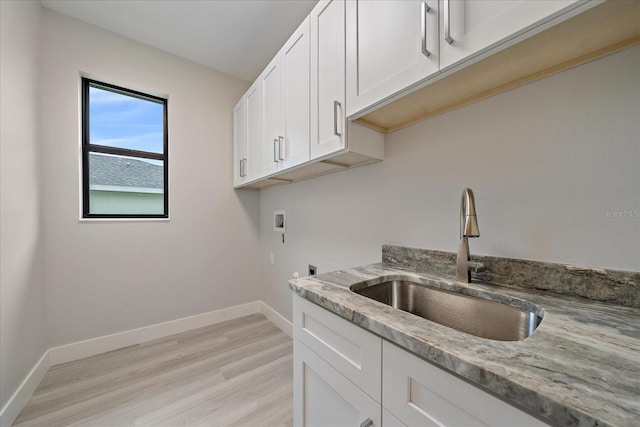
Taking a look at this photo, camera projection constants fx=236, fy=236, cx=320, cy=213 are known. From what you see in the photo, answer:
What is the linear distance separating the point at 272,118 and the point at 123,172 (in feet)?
4.94

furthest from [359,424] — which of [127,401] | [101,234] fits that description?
[101,234]

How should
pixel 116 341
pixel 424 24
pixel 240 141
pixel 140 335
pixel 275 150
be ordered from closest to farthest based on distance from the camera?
pixel 424 24 < pixel 275 150 < pixel 116 341 < pixel 140 335 < pixel 240 141

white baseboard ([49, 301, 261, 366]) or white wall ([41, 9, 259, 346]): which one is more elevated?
white wall ([41, 9, 259, 346])

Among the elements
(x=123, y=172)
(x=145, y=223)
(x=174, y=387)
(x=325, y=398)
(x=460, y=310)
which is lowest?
(x=174, y=387)

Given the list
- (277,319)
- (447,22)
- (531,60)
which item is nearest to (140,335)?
(277,319)

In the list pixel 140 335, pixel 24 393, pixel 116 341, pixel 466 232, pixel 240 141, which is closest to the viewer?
pixel 466 232

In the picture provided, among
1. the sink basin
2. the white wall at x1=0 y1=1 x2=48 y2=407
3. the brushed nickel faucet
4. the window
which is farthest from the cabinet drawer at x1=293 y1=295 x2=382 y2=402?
the window

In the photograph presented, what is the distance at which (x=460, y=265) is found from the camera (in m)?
0.94

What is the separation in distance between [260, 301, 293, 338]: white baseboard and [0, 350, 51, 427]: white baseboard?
166 centimetres

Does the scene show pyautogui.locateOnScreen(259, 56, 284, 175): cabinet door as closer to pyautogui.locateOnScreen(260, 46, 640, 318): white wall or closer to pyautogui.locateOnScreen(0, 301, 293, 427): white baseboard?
pyautogui.locateOnScreen(260, 46, 640, 318): white wall

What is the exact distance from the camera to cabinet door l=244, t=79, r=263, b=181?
6.44 ft

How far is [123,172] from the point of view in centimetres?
213

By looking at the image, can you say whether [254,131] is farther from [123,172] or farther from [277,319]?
[277,319]

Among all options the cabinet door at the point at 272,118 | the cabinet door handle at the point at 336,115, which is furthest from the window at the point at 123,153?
Result: the cabinet door handle at the point at 336,115
